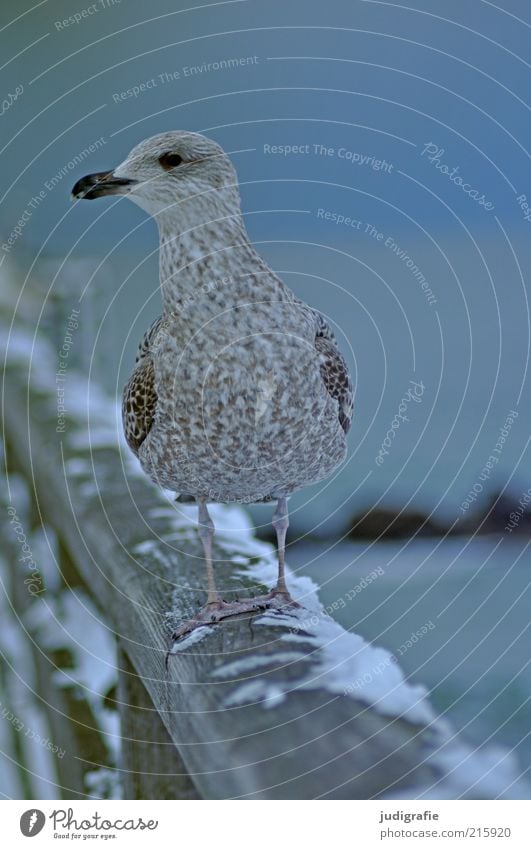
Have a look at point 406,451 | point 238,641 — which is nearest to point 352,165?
point 406,451

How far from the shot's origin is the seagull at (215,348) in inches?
44.2

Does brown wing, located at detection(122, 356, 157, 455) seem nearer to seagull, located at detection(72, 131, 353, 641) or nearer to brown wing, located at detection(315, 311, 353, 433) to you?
seagull, located at detection(72, 131, 353, 641)

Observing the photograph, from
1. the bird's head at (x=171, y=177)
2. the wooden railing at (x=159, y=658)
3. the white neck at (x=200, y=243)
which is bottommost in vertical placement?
the wooden railing at (x=159, y=658)

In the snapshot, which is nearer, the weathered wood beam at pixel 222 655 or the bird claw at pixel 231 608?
the weathered wood beam at pixel 222 655

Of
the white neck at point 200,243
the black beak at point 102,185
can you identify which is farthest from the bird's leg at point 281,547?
the black beak at point 102,185

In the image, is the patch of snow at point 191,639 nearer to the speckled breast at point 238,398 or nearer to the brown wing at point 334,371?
the speckled breast at point 238,398

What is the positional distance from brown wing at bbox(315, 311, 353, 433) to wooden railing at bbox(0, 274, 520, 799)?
0.24 metres

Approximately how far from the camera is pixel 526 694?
1479 mm

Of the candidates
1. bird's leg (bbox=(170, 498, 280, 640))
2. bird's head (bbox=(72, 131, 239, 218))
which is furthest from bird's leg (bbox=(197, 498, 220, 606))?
bird's head (bbox=(72, 131, 239, 218))

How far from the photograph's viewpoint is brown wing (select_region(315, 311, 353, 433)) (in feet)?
3.98

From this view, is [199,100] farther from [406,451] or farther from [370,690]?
[370,690]

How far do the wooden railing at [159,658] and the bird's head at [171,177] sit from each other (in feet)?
1.43

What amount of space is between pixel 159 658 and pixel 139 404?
34 cm
